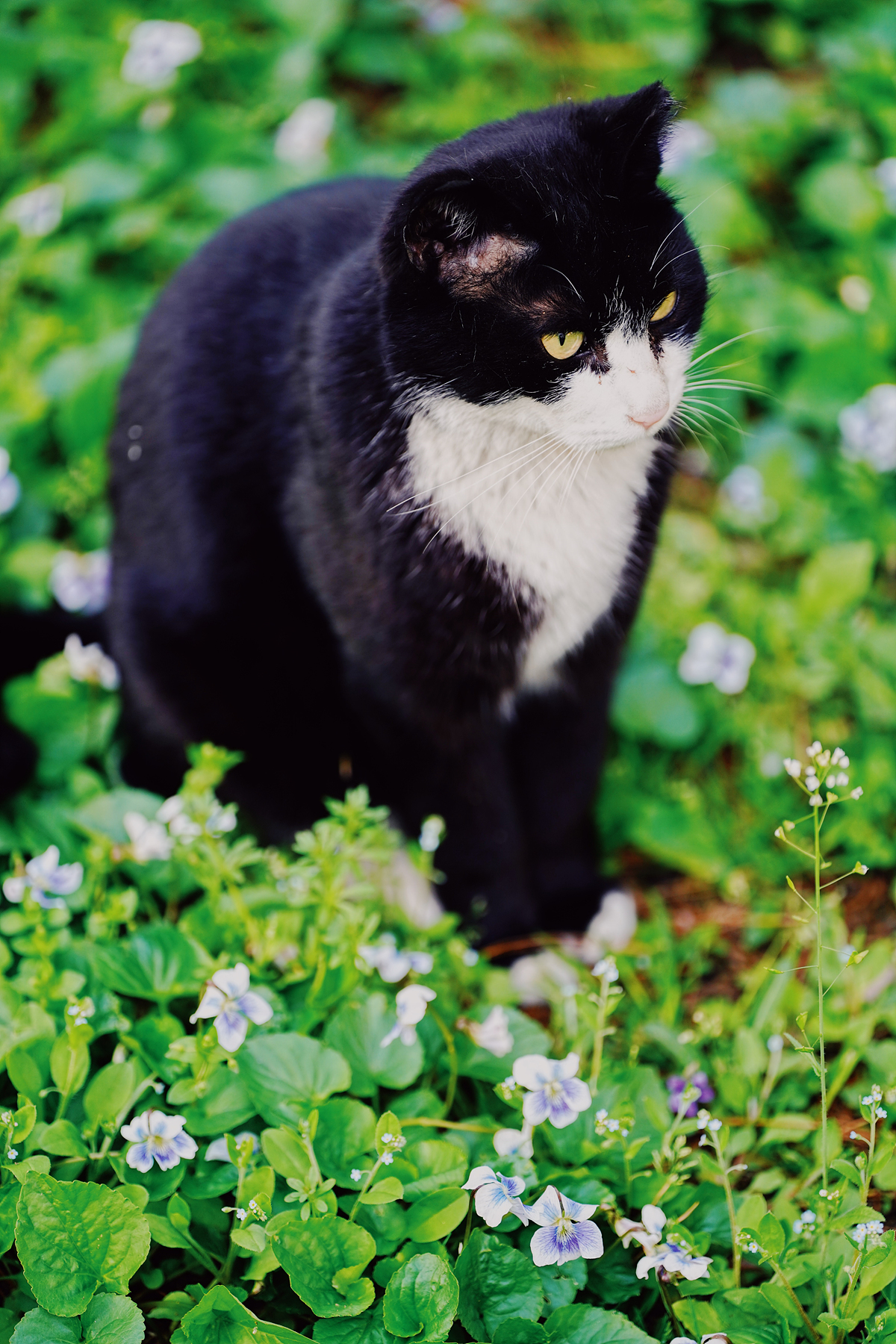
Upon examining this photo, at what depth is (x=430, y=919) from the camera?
219 cm

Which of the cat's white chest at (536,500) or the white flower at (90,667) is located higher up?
the cat's white chest at (536,500)

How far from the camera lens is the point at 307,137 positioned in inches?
120

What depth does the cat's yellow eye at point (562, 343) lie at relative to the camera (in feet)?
4.87

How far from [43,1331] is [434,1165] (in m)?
0.52

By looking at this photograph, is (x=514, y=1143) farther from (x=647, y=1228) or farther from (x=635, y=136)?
(x=635, y=136)

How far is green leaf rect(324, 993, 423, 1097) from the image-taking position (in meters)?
1.60

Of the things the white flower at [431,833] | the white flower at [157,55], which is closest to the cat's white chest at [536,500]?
the white flower at [431,833]

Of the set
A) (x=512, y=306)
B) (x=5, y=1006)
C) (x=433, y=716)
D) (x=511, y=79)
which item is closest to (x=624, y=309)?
(x=512, y=306)

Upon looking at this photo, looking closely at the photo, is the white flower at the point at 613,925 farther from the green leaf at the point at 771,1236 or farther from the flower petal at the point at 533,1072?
the green leaf at the point at 771,1236

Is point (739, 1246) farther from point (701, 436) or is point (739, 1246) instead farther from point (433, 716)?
point (701, 436)

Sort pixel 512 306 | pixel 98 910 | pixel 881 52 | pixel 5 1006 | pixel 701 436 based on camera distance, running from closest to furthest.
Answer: pixel 512 306
pixel 5 1006
pixel 98 910
pixel 701 436
pixel 881 52

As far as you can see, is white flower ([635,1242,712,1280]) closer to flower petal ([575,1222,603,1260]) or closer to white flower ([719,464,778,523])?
flower petal ([575,1222,603,1260])

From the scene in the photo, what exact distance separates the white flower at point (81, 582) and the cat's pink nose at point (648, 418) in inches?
55.2

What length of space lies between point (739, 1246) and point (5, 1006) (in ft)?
3.60
